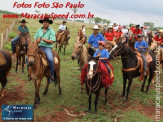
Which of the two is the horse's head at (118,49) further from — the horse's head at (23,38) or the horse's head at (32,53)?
the horse's head at (23,38)

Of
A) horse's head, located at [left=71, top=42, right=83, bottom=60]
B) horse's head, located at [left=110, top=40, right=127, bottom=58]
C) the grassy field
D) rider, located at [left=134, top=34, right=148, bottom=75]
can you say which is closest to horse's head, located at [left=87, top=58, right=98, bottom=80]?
the grassy field

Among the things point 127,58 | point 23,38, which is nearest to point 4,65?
point 23,38

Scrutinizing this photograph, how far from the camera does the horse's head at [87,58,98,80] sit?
5.42 m

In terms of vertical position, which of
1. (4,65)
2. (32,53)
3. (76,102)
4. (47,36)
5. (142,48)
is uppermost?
(47,36)

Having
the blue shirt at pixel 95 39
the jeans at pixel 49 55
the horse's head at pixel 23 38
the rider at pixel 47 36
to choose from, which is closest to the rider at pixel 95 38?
the blue shirt at pixel 95 39

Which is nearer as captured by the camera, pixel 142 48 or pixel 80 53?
pixel 80 53

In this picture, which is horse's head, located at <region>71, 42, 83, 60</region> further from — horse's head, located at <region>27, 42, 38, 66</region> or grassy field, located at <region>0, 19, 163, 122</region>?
horse's head, located at <region>27, 42, 38, 66</region>

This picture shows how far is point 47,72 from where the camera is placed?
21.6ft

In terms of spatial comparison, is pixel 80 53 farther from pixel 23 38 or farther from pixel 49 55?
pixel 23 38

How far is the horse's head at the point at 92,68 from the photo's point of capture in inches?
213

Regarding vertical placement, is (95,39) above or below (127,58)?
above

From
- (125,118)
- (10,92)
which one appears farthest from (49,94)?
(125,118)

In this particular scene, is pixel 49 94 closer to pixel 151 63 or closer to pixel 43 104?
pixel 43 104

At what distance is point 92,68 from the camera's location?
5.50m
